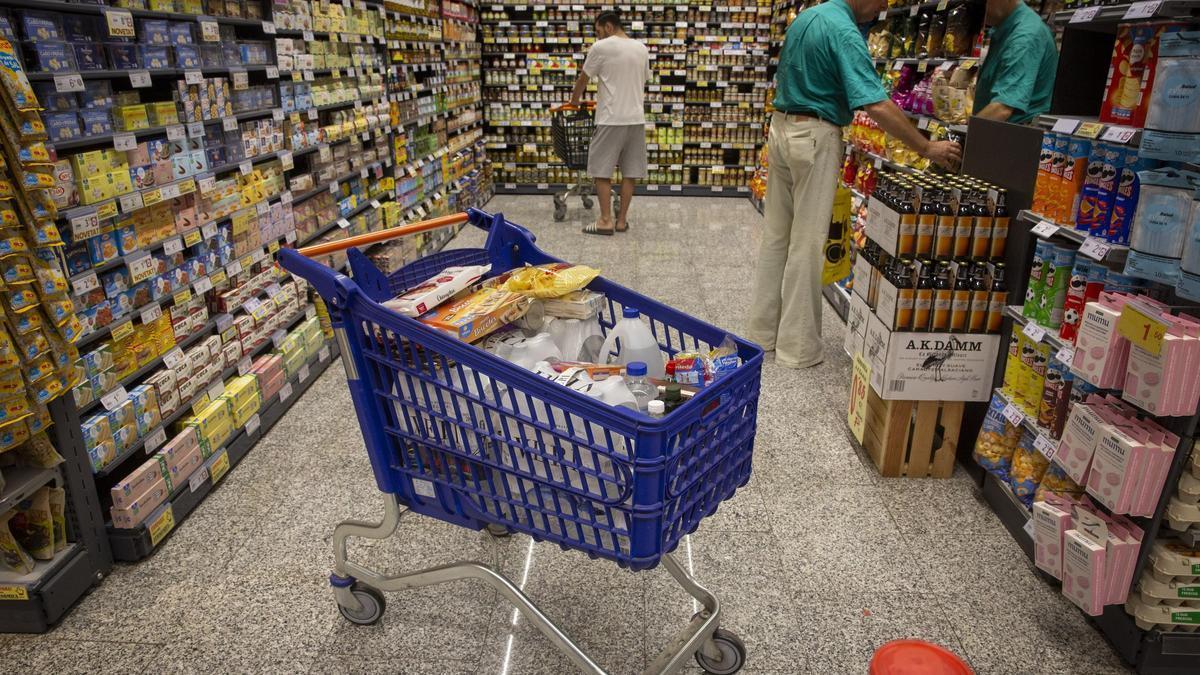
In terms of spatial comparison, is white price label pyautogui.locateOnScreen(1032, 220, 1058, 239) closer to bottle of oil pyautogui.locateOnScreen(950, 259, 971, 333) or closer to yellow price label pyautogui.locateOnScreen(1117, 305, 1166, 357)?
bottle of oil pyautogui.locateOnScreen(950, 259, 971, 333)

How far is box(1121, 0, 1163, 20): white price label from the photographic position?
80.5 inches

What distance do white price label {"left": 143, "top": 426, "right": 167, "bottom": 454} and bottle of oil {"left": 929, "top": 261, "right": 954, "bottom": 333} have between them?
2.98m

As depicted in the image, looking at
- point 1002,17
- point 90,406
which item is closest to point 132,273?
point 90,406

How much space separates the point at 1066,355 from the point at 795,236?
76.4 inches

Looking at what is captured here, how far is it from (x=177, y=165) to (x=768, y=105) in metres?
8.03

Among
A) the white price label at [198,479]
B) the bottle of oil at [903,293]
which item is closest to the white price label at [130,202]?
the white price label at [198,479]

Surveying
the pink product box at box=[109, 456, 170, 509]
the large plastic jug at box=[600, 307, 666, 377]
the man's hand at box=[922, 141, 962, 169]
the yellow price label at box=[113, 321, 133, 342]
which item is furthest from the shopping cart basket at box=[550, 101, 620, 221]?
the large plastic jug at box=[600, 307, 666, 377]

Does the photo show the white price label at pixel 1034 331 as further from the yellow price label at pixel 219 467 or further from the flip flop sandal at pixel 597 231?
the flip flop sandal at pixel 597 231

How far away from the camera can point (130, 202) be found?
270 cm

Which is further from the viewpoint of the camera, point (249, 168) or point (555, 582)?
point (249, 168)

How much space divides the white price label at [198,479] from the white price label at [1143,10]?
138 inches

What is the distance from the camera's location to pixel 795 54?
157 inches

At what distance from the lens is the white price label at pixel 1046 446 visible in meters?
2.52

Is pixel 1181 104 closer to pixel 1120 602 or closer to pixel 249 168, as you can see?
pixel 1120 602
